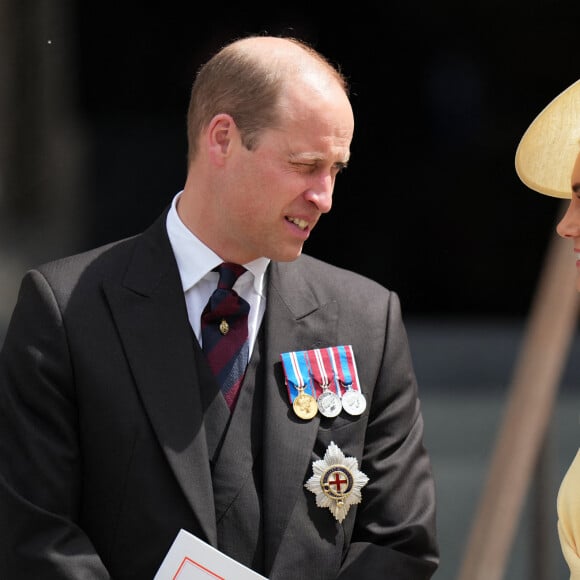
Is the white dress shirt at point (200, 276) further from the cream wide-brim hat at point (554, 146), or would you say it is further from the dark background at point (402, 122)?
the dark background at point (402, 122)

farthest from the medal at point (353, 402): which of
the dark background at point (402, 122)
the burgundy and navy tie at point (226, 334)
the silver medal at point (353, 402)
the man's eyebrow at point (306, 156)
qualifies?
the dark background at point (402, 122)

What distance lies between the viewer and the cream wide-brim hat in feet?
9.94

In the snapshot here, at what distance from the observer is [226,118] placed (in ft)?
9.85

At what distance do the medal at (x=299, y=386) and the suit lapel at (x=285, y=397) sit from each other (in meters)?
0.01

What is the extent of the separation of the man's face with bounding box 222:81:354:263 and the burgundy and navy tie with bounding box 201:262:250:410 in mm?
105

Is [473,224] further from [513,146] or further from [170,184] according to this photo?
[170,184]

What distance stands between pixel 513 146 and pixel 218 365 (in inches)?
162

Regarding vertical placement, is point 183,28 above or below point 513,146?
above

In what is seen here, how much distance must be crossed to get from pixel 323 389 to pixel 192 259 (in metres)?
0.39

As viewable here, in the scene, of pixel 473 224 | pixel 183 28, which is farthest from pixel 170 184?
pixel 473 224

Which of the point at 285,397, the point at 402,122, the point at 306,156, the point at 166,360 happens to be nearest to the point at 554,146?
the point at 306,156

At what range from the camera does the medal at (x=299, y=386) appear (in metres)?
3.03

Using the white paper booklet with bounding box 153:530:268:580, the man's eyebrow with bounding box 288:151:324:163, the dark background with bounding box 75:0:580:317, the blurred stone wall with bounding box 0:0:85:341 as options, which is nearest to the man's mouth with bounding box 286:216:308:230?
the man's eyebrow with bounding box 288:151:324:163

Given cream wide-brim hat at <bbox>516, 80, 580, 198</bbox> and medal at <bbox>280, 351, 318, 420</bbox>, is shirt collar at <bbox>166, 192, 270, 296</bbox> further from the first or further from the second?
cream wide-brim hat at <bbox>516, 80, 580, 198</bbox>
